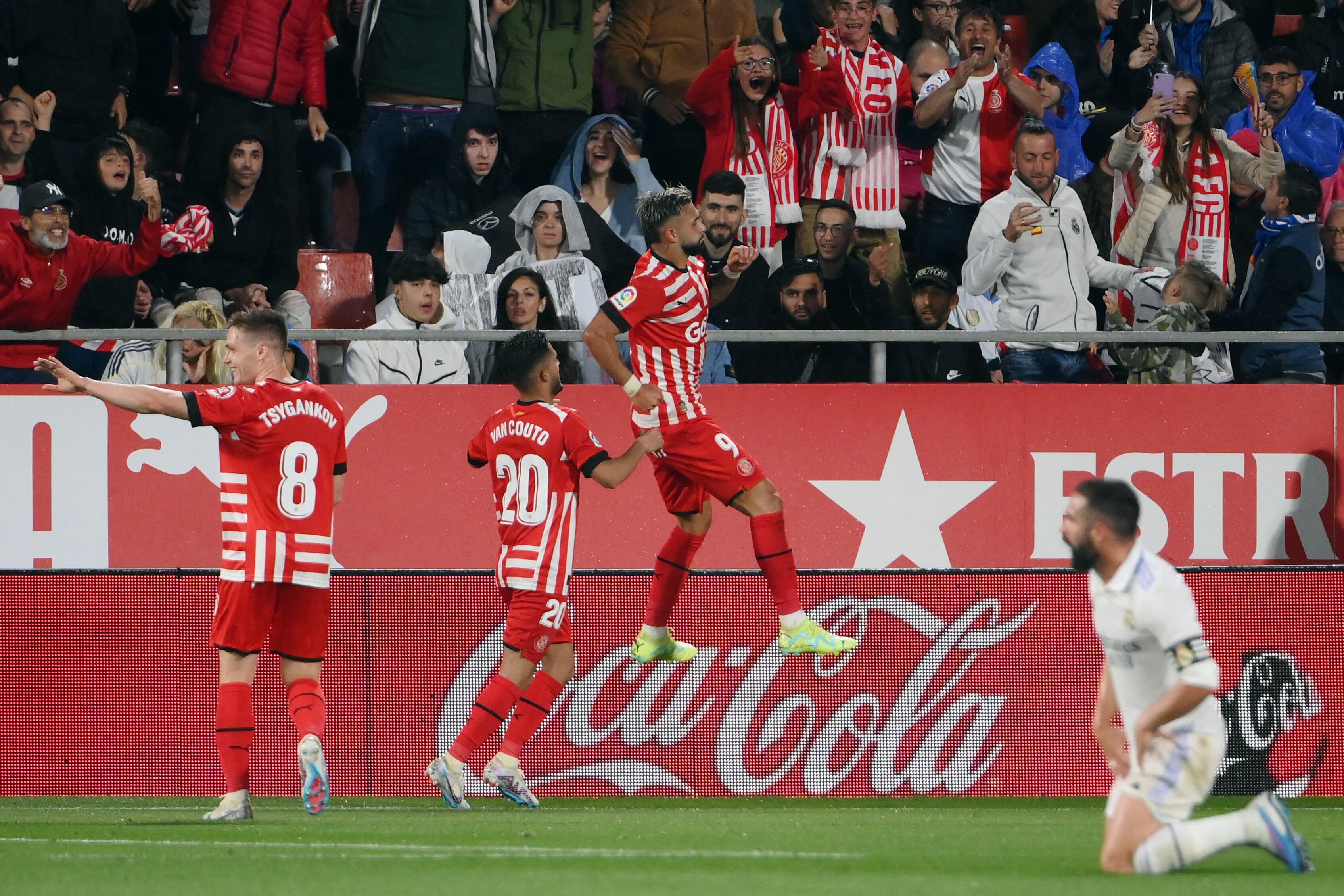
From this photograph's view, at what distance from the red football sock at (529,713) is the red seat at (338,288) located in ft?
12.7

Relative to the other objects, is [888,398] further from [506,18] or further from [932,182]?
[506,18]

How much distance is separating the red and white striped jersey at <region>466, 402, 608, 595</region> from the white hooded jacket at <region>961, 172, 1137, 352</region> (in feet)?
13.3

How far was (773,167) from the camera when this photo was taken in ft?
40.3

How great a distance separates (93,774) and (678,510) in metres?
3.32

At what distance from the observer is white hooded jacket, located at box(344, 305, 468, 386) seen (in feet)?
36.0

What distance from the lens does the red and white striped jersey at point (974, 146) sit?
12.6m

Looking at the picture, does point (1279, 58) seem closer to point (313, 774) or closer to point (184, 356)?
point (184, 356)

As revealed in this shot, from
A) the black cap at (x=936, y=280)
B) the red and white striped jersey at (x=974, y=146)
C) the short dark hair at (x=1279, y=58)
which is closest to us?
the black cap at (x=936, y=280)

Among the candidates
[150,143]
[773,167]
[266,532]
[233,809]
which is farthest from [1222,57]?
[233,809]

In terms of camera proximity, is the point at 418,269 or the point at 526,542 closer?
the point at 526,542

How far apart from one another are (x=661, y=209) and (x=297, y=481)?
223 cm

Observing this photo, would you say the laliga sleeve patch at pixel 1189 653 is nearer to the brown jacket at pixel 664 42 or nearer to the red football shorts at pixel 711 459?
the red football shorts at pixel 711 459

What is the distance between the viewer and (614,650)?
965 centimetres

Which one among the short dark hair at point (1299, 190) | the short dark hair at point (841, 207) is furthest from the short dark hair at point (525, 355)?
the short dark hair at point (1299, 190)
